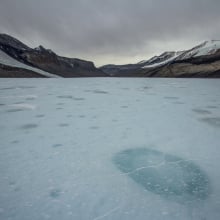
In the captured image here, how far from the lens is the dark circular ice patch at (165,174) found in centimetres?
276

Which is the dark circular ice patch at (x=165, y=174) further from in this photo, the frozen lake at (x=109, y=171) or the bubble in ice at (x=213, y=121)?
the bubble in ice at (x=213, y=121)

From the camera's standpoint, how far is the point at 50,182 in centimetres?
293

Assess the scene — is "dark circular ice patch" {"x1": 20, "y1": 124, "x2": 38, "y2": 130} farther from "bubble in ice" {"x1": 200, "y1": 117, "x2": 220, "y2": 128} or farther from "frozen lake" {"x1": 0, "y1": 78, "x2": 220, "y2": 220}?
"bubble in ice" {"x1": 200, "y1": 117, "x2": 220, "y2": 128}

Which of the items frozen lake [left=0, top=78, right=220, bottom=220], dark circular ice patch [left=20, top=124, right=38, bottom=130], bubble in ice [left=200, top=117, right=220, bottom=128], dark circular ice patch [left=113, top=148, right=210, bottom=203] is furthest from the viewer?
bubble in ice [left=200, top=117, right=220, bottom=128]

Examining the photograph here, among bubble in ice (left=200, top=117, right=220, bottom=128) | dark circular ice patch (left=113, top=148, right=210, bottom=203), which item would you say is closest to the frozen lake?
dark circular ice patch (left=113, top=148, right=210, bottom=203)

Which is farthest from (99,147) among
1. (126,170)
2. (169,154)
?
(169,154)

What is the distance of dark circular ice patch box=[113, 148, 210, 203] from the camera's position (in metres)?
2.76

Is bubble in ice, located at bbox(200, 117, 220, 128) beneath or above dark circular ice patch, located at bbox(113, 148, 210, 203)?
above

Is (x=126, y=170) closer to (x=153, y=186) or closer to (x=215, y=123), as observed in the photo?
(x=153, y=186)

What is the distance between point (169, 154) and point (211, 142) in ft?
4.34

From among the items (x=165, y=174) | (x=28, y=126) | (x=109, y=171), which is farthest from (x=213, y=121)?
(x=28, y=126)

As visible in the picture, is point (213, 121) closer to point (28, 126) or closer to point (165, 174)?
point (165, 174)

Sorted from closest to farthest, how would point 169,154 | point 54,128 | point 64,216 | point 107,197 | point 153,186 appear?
point 64,216 < point 107,197 < point 153,186 < point 169,154 < point 54,128

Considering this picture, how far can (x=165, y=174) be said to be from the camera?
3.22m
